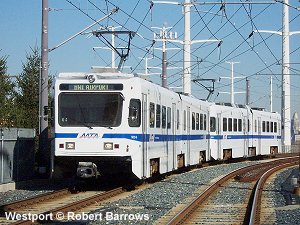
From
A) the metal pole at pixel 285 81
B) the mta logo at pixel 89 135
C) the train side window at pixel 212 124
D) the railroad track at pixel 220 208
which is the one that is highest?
the metal pole at pixel 285 81

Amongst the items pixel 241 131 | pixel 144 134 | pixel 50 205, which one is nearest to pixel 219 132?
pixel 241 131

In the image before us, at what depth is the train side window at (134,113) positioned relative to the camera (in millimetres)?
17688

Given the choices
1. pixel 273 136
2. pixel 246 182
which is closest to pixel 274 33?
pixel 273 136

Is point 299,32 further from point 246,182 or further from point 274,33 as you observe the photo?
point 246,182

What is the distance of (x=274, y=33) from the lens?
4509 centimetres

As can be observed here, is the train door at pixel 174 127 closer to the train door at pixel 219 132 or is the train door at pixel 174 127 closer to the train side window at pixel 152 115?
the train side window at pixel 152 115

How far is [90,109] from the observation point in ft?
58.0

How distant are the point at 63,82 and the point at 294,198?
6.77 meters

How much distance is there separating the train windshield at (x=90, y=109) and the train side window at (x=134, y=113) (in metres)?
0.28

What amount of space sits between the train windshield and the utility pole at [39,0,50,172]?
444cm

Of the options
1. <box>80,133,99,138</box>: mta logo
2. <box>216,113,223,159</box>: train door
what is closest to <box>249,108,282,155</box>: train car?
<box>216,113,223,159</box>: train door

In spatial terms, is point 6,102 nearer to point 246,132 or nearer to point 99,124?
point 99,124

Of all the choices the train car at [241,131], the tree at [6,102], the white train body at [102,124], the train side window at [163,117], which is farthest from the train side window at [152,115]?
the train car at [241,131]

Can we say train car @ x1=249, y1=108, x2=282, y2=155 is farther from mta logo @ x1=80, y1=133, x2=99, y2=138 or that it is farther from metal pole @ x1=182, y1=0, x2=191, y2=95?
mta logo @ x1=80, y1=133, x2=99, y2=138
